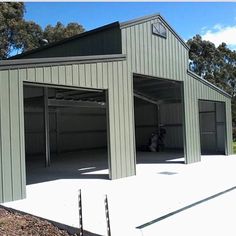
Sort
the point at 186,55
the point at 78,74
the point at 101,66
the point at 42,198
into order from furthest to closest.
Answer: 1. the point at 186,55
2. the point at 101,66
3. the point at 78,74
4. the point at 42,198

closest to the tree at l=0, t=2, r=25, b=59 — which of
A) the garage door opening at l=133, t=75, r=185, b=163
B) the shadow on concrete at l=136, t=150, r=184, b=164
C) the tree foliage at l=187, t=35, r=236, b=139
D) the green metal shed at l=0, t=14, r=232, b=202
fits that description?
the garage door opening at l=133, t=75, r=185, b=163

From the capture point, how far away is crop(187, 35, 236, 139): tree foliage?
34.0m

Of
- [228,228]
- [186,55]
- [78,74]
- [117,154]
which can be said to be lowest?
[228,228]

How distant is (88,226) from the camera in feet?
17.3

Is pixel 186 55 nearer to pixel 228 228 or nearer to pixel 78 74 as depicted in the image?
pixel 78 74

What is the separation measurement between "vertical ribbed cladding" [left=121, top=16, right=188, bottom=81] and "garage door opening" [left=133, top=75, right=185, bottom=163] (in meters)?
4.94

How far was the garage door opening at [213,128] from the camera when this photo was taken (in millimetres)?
18109

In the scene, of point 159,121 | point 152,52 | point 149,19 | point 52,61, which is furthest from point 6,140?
point 159,121

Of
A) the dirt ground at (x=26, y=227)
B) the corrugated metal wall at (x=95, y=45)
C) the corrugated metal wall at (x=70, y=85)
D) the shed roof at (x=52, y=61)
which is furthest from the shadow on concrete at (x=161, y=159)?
the dirt ground at (x=26, y=227)

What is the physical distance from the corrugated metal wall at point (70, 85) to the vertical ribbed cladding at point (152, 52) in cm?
76

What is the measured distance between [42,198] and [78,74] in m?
3.12

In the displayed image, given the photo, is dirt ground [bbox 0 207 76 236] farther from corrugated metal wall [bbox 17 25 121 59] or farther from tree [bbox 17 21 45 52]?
tree [bbox 17 21 45 52]

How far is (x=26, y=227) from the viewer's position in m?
5.45

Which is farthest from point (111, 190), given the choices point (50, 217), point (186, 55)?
point (186, 55)
